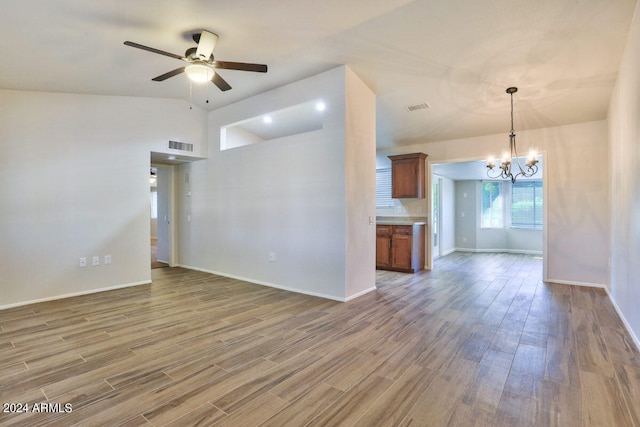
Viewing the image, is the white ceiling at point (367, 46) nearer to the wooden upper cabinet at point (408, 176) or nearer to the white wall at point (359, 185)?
the white wall at point (359, 185)

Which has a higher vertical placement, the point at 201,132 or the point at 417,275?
the point at 201,132

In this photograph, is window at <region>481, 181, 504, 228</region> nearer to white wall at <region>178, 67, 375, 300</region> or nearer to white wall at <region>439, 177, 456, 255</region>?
white wall at <region>439, 177, 456, 255</region>

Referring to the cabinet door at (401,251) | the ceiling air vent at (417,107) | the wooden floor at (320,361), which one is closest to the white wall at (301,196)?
the wooden floor at (320,361)

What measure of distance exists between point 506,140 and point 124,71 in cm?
601

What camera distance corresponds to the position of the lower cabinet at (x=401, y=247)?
5.82 metres

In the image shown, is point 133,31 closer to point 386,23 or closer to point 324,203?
point 386,23

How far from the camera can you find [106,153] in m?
4.59

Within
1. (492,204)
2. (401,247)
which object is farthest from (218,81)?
(492,204)

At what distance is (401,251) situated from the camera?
591 centimetres

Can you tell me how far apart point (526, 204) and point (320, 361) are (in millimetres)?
9272

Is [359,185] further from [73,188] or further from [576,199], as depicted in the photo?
[73,188]

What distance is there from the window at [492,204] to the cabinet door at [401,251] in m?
4.84

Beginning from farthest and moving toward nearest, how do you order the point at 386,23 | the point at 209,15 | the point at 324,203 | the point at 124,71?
the point at 324,203
the point at 124,71
the point at 386,23
the point at 209,15

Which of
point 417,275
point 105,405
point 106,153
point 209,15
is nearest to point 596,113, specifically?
point 417,275
